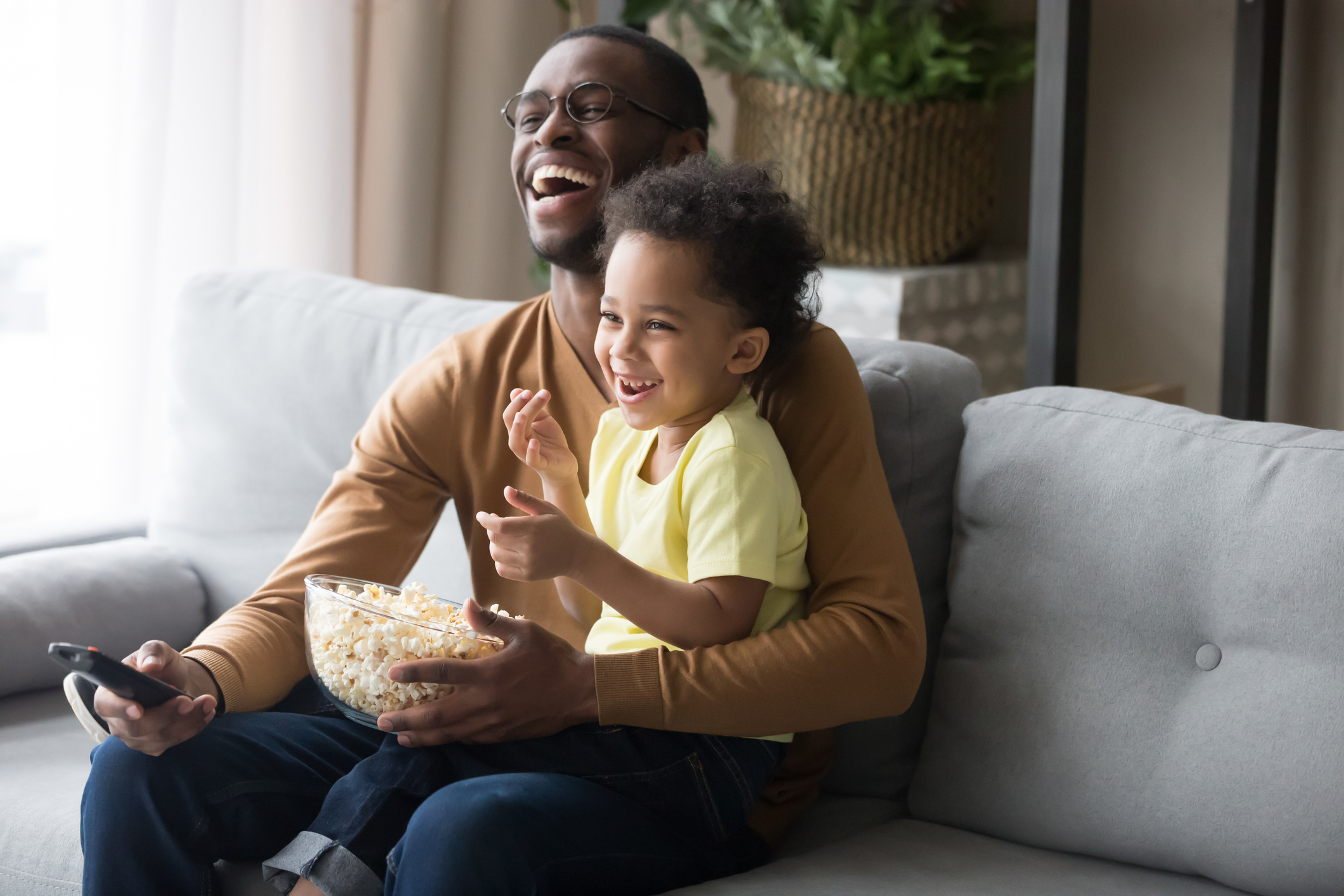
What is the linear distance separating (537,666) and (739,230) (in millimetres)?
414

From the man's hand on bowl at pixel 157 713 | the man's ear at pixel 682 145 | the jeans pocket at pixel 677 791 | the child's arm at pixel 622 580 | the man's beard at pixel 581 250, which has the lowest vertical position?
the jeans pocket at pixel 677 791

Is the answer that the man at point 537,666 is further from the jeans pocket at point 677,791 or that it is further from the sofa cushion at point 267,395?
the sofa cushion at point 267,395

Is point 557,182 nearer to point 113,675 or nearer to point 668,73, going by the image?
point 668,73

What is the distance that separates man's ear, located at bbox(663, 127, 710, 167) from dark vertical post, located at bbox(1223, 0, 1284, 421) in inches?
53.4

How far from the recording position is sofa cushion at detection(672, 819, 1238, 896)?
109cm

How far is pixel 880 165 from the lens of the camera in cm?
226

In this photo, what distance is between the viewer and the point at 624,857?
1.04m

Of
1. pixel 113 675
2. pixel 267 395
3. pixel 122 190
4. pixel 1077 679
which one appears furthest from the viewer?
pixel 122 190

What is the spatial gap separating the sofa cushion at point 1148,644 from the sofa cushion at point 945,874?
2 centimetres

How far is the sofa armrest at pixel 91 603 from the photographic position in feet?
5.05

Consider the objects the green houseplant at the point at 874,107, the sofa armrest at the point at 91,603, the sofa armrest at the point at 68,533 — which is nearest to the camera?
the sofa armrest at the point at 91,603

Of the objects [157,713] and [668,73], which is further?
[668,73]

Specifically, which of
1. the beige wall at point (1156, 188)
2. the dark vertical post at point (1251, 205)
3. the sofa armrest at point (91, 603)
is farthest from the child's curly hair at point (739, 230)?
the dark vertical post at point (1251, 205)

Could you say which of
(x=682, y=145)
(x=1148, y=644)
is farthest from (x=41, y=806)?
(x=1148, y=644)
